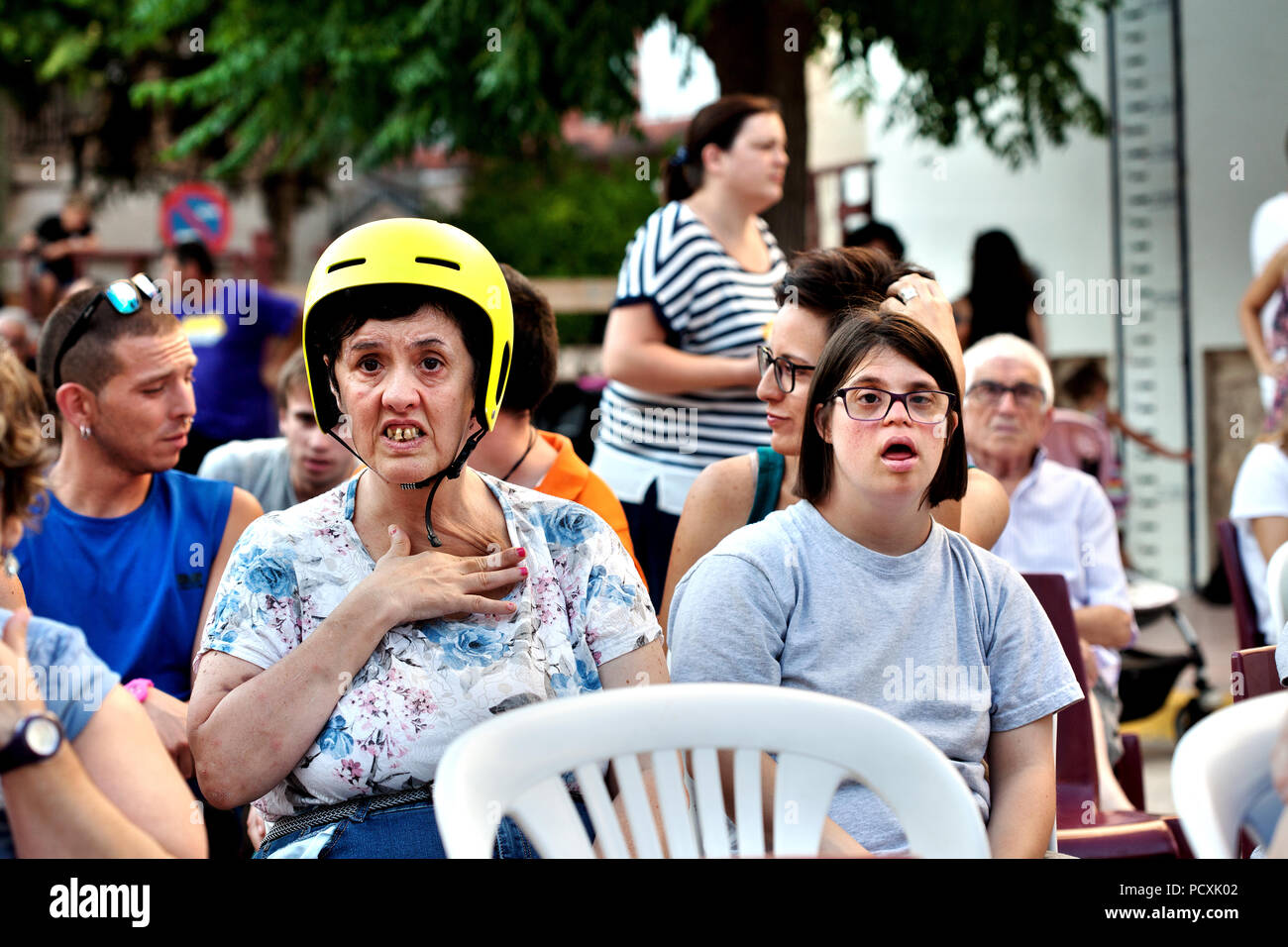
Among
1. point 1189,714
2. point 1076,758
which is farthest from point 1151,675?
point 1076,758

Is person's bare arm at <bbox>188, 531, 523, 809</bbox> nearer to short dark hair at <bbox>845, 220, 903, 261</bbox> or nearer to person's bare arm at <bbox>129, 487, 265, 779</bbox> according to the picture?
person's bare arm at <bbox>129, 487, 265, 779</bbox>

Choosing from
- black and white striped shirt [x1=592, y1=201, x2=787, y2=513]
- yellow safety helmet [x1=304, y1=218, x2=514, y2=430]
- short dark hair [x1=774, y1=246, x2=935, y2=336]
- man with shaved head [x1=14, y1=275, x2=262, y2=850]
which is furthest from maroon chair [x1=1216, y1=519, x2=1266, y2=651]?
man with shaved head [x1=14, y1=275, x2=262, y2=850]

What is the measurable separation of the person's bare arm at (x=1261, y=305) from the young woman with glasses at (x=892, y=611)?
75.0 inches

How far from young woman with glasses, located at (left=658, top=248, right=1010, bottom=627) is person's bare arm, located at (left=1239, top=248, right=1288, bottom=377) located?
1556 millimetres

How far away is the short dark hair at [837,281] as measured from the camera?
243 cm

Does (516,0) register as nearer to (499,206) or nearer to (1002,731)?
(1002,731)

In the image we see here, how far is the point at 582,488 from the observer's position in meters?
2.65

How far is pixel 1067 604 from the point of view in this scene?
2803 mm

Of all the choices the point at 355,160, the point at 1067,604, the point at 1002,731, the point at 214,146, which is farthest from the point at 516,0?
the point at 214,146

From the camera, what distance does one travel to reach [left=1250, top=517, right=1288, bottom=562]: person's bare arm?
304 centimetres

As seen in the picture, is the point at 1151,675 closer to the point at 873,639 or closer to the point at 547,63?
the point at 873,639

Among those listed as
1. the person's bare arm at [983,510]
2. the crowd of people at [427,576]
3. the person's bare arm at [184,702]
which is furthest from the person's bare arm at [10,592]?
the person's bare arm at [983,510]

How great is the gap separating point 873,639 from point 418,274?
2.79ft
